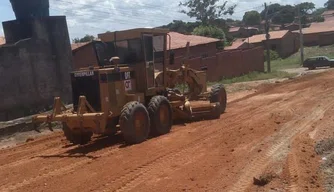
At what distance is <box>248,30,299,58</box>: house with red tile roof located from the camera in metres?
63.6

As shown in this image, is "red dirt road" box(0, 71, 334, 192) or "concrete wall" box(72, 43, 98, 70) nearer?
"red dirt road" box(0, 71, 334, 192)

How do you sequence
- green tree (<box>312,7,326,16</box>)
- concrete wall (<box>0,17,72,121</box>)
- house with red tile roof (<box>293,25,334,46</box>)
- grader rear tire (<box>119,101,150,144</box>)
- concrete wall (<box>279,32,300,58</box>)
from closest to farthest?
grader rear tire (<box>119,101,150,144</box>) → concrete wall (<box>0,17,72,121</box>) → house with red tile roof (<box>293,25,334,46</box>) → concrete wall (<box>279,32,300,58</box>) → green tree (<box>312,7,326,16</box>)

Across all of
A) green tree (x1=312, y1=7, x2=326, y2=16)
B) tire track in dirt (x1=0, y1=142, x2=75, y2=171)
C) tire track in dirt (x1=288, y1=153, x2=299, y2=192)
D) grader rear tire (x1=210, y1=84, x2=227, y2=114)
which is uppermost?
green tree (x1=312, y1=7, x2=326, y2=16)

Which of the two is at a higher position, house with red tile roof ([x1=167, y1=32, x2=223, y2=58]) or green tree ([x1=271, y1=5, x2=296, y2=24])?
green tree ([x1=271, y1=5, x2=296, y2=24])

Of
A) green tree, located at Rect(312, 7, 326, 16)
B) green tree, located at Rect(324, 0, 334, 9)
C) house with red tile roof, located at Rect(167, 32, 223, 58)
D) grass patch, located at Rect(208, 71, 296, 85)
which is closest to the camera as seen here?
grass patch, located at Rect(208, 71, 296, 85)

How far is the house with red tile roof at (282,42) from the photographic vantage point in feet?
209

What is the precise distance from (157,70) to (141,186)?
5.91 m

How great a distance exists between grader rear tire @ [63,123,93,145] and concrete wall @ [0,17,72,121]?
1000cm

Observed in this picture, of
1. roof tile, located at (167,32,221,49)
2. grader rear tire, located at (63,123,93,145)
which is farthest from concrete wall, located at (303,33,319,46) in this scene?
grader rear tire, located at (63,123,93,145)

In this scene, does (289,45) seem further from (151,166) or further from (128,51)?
(151,166)

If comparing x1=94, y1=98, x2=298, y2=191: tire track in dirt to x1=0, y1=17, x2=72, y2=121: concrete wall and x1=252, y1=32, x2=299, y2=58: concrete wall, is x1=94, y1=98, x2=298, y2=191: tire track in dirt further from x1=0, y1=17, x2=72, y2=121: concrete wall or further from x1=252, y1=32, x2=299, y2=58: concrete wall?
x1=252, y1=32, x2=299, y2=58: concrete wall

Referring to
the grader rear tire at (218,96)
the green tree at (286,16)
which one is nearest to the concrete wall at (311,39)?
the green tree at (286,16)

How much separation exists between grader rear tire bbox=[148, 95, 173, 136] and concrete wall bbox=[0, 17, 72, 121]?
1078cm

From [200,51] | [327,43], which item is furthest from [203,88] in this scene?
[327,43]
